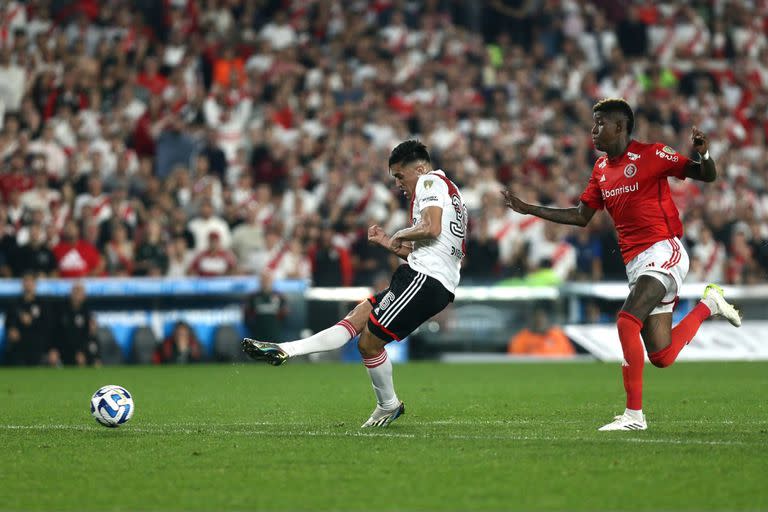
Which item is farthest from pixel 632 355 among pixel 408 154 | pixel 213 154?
pixel 213 154

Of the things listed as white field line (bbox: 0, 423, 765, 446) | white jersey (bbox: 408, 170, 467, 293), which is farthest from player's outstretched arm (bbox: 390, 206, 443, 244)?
white field line (bbox: 0, 423, 765, 446)

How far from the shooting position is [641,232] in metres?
9.86

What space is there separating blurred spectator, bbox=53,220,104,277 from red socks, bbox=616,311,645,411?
12584mm

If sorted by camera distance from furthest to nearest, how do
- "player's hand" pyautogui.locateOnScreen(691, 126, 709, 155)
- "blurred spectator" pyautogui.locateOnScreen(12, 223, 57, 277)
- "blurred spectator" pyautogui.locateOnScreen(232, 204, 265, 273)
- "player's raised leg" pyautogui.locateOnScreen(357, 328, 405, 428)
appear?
"blurred spectator" pyautogui.locateOnScreen(232, 204, 265, 273)
"blurred spectator" pyautogui.locateOnScreen(12, 223, 57, 277)
"player's raised leg" pyautogui.locateOnScreen(357, 328, 405, 428)
"player's hand" pyautogui.locateOnScreen(691, 126, 709, 155)

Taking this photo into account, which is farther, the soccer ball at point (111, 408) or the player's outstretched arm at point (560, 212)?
the player's outstretched arm at point (560, 212)

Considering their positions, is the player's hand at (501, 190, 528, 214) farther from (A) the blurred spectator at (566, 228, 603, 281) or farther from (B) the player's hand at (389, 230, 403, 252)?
(A) the blurred spectator at (566, 228, 603, 281)

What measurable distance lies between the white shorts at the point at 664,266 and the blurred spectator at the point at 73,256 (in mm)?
12351

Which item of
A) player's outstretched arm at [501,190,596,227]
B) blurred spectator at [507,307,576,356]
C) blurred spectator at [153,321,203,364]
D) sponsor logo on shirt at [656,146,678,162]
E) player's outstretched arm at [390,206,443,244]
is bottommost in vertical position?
blurred spectator at [153,321,203,364]

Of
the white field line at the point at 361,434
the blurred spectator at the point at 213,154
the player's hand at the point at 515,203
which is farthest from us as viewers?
the blurred spectator at the point at 213,154

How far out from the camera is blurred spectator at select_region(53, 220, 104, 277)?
66.6ft

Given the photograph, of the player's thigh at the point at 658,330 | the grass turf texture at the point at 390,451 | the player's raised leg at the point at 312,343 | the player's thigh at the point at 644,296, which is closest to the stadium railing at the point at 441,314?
the grass turf texture at the point at 390,451

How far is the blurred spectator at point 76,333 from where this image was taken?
2011 cm

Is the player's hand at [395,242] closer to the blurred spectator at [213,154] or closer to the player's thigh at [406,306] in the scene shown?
the player's thigh at [406,306]

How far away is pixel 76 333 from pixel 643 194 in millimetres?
12573
